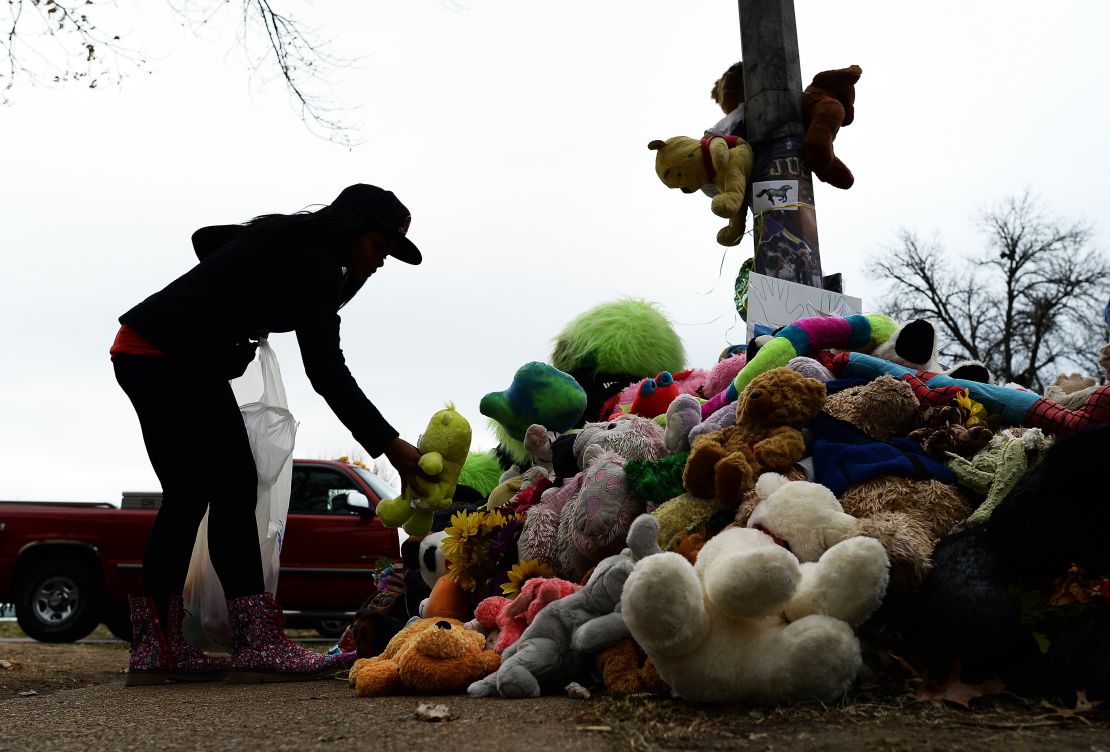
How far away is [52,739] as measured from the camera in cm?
202

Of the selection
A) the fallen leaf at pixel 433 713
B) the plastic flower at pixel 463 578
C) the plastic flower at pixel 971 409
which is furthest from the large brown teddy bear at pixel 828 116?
the fallen leaf at pixel 433 713

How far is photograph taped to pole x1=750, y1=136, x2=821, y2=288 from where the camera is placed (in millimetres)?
4098

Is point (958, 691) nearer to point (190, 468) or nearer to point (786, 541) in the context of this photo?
point (786, 541)

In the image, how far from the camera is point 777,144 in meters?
4.27

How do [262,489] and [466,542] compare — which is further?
[262,489]

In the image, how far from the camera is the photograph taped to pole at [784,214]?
13.4 feet

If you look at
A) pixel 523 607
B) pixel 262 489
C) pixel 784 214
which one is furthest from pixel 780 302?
pixel 262 489

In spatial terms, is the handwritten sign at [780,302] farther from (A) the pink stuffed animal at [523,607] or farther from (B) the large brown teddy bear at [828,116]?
(A) the pink stuffed animal at [523,607]

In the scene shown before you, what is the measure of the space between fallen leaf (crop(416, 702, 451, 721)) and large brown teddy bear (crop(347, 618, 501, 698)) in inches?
15.2

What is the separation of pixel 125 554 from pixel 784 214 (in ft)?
23.1

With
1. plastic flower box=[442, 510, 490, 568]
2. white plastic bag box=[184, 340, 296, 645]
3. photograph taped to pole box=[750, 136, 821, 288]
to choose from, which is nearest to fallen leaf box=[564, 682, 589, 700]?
plastic flower box=[442, 510, 490, 568]

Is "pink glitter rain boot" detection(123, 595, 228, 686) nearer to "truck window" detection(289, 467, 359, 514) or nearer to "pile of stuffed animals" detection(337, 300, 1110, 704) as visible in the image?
"pile of stuffed animals" detection(337, 300, 1110, 704)

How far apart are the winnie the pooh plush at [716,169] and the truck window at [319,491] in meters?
5.05

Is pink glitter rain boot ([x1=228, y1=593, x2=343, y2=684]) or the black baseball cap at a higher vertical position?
the black baseball cap
